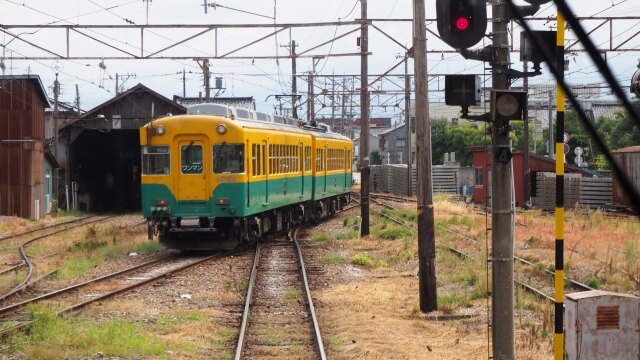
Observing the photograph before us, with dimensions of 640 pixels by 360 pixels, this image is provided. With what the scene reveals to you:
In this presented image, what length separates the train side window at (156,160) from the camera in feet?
56.6

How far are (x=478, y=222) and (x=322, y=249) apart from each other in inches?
283

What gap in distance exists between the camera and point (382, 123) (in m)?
131

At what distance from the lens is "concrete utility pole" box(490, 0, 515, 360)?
6914 mm

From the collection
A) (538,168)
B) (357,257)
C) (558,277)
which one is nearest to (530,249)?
(357,257)

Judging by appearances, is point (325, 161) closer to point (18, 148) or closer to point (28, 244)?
point (28, 244)

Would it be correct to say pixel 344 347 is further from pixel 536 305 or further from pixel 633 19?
pixel 633 19

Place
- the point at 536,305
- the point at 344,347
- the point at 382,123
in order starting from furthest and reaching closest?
the point at 382,123
the point at 536,305
the point at 344,347

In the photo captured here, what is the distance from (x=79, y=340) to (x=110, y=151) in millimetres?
29490

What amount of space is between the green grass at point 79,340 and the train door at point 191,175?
7.74m

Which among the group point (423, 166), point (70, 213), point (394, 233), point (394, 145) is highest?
point (394, 145)

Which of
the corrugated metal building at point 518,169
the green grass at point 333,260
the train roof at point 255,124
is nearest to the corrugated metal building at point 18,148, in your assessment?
the train roof at point 255,124

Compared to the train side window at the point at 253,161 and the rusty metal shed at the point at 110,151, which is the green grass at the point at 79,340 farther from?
the rusty metal shed at the point at 110,151

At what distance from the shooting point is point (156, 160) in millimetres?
17328

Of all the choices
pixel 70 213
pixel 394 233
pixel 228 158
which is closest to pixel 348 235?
pixel 394 233
